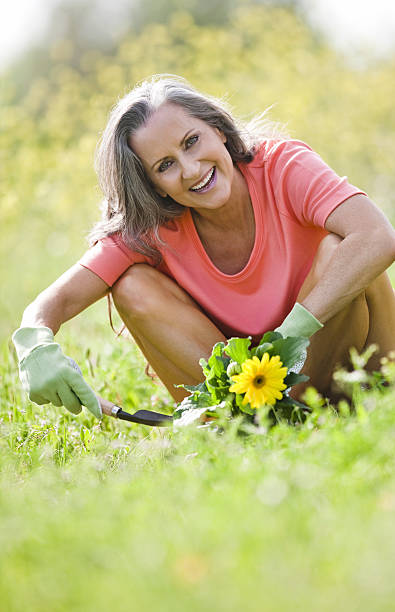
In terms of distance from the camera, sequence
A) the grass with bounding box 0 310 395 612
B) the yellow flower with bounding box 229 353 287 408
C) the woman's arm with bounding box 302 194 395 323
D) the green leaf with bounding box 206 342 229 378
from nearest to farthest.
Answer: the grass with bounding box 0 310 395 612 < the yellow flower with bounding box 229 353 287 408 < the green leaf with bounding box 206 342 229 378 < the woman's arm with bounding box 302 194 395 323

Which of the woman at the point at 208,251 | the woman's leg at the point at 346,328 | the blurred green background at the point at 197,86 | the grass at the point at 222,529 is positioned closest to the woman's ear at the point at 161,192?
the woman at the point at 208,251

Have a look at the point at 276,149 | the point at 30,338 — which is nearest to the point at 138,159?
the point at 276,149

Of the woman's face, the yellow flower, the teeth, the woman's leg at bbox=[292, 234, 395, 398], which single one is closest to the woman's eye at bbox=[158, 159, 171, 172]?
the woman's face

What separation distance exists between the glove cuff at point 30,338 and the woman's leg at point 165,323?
0.87 ft

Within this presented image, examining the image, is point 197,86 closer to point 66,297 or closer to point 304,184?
point 304,184

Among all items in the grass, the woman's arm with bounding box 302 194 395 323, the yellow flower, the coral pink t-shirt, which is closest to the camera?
the grass

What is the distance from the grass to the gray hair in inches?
33.0

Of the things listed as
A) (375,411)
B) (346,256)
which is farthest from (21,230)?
(375,411)

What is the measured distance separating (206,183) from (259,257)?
0.28 meters

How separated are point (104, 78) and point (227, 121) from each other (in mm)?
4509

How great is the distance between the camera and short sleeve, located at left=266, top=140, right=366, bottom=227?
1.96 meters

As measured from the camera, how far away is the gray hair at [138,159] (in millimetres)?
2076

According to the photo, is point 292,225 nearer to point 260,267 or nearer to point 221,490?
point 260,267

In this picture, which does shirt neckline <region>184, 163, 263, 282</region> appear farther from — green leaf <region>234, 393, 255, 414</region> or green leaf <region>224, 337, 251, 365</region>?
green leaf <region>234, 393, 255, 414</region>
